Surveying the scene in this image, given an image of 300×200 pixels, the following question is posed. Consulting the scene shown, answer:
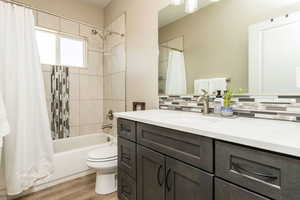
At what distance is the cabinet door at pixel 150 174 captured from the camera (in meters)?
1.00

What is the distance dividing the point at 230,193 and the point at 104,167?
1318 millimetres

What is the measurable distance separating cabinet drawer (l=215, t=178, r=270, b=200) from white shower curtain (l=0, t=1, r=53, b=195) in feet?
5.97

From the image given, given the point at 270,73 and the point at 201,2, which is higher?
the point at 201,2

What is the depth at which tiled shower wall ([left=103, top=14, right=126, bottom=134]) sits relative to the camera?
7.51 feet

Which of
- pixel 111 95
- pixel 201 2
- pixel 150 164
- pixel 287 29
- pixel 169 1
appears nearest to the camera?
pixel 287 29

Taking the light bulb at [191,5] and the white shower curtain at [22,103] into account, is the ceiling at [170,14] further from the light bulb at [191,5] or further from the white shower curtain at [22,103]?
the white shower curtain at [22,103]

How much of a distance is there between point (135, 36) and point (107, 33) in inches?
36.4

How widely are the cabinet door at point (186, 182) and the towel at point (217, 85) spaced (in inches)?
27.4

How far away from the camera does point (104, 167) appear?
65.3 inches

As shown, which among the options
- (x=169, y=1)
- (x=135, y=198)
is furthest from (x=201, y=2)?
(x=135, y=198)

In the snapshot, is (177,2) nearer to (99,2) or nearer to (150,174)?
(150,174)

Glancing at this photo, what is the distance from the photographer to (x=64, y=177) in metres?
1.98

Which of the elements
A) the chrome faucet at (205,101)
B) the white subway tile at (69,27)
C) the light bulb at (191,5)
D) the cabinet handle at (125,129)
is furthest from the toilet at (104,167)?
the white subway tile at (69,27)

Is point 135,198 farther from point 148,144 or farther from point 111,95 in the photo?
point 111,95
